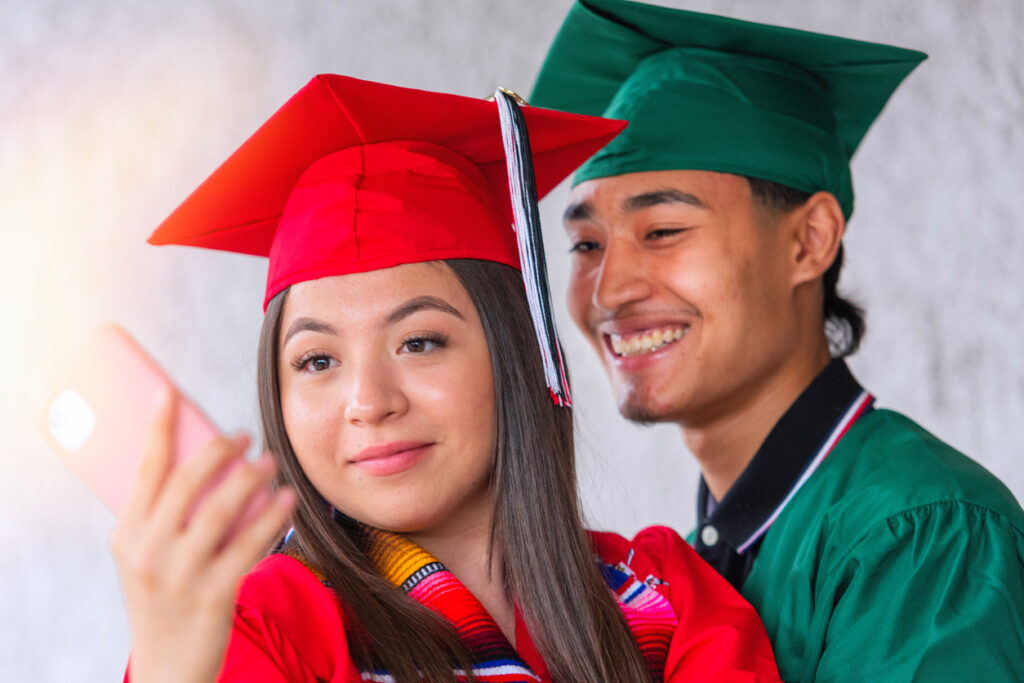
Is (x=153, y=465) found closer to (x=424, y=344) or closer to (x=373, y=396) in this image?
(x=373, y=396)

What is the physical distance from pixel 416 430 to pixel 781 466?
84 cm

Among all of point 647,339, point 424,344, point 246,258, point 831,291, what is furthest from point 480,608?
point 246,258

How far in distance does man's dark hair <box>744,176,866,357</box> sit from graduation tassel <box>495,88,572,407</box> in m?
0.75

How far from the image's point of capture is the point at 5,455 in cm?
271

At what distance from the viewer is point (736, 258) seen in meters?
2.05

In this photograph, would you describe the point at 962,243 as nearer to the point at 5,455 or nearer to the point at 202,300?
the point at 202,300

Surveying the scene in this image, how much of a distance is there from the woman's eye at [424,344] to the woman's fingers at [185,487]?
508 mm

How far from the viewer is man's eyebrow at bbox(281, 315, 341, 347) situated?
1.38m

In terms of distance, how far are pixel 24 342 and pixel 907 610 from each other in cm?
219

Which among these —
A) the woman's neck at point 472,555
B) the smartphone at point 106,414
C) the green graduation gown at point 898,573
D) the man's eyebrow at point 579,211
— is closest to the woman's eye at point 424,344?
the woman's neck at point 472,555

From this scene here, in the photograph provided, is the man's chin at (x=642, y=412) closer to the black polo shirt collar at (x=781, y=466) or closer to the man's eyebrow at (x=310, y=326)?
the black polo shirt collar at (x=781, y=466)

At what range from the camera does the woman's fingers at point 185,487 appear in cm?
90

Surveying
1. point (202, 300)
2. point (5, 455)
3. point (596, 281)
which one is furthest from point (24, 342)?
point (596, 281)

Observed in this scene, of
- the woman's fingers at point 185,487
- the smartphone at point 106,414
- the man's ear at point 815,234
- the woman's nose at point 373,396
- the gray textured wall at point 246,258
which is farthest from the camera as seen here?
the gray textured wall at point 246,258
